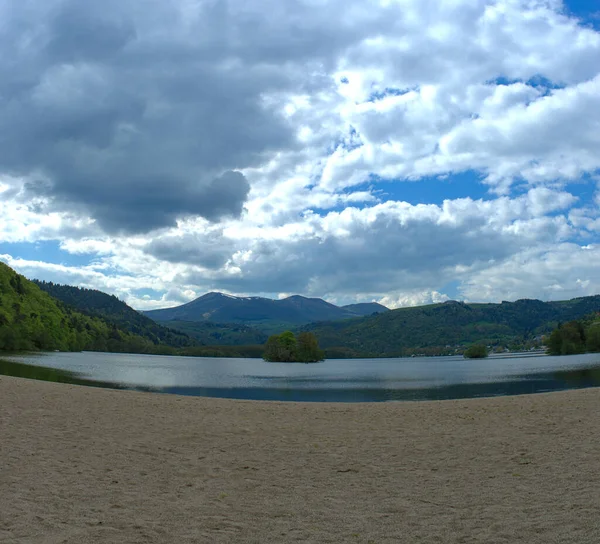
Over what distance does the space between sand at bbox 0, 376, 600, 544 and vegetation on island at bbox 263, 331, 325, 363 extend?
152843 millimetres

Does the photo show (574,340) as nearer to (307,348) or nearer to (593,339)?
(593,339)

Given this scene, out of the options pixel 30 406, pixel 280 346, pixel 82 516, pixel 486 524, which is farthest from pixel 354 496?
pixel 280 346

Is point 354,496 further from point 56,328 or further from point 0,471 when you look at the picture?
point 56,328

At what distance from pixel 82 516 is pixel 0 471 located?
482 centimetres

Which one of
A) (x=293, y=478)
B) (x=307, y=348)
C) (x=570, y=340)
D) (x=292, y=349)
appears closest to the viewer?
(x=293, y=478)

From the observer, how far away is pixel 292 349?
179 m

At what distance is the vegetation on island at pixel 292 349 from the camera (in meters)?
179

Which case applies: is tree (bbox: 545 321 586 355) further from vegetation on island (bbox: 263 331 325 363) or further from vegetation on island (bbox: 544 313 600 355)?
vegetation on island (bbox: 263 331 325 363)

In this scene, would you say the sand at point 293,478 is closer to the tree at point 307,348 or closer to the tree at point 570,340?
the tree at point 307,348

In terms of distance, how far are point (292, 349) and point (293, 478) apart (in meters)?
166

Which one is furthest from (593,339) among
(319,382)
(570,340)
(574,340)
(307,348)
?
(319,382)

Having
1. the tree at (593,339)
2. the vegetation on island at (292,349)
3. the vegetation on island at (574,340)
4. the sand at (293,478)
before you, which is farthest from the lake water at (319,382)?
the vegetation on island at (574,340)

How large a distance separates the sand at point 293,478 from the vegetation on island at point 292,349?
501 ft

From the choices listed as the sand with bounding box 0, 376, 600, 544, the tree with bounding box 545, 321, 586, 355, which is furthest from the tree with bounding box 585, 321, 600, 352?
the sand with bounding box 0, 376, 600, 544
